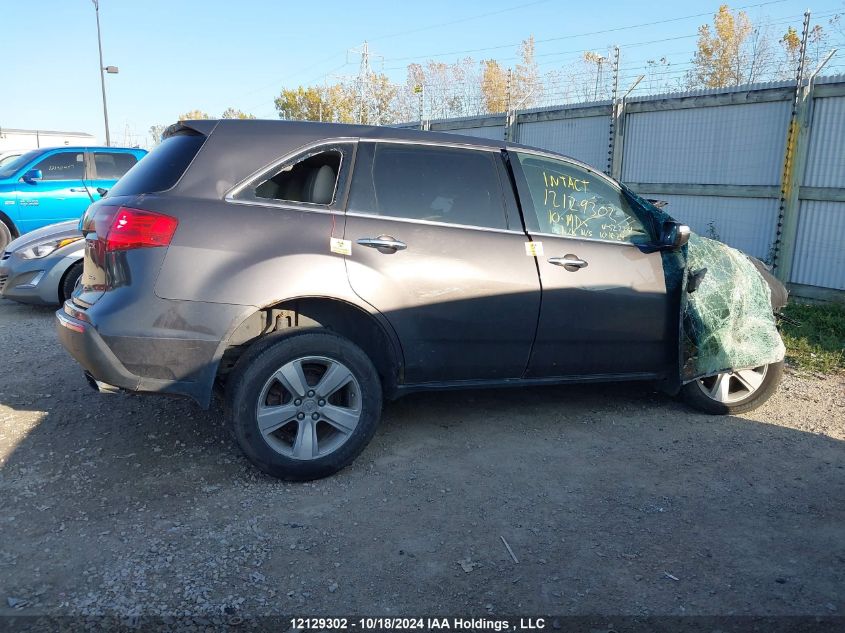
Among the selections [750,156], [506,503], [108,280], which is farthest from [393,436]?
[750,156]

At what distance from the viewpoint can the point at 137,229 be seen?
11.3ft

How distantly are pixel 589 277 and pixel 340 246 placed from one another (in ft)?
5.18

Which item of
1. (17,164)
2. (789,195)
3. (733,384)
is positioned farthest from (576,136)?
(17,164)

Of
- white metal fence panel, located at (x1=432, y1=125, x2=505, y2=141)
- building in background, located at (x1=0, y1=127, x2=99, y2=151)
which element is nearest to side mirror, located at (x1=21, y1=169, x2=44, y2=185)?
white metal fence panel, located at (x1=432, y1=125, x2=505, y2=141)

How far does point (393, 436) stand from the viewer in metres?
4.37

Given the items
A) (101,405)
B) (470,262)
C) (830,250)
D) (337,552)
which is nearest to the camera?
(337,552)

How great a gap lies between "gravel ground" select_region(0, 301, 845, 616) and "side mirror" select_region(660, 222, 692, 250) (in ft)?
3.97

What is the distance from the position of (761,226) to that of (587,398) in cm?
517

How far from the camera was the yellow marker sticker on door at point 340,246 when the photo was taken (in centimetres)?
368

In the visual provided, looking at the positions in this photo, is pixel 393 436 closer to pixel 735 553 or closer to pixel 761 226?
pixel 735 553

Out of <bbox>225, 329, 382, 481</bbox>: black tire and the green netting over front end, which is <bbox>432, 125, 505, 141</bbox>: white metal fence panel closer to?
the green netting over front end

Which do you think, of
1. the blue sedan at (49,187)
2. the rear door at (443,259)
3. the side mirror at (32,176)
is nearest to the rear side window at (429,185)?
the rear door at (443,259)

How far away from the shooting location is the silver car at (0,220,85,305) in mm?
7168

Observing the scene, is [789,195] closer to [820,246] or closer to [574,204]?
[820,246]
